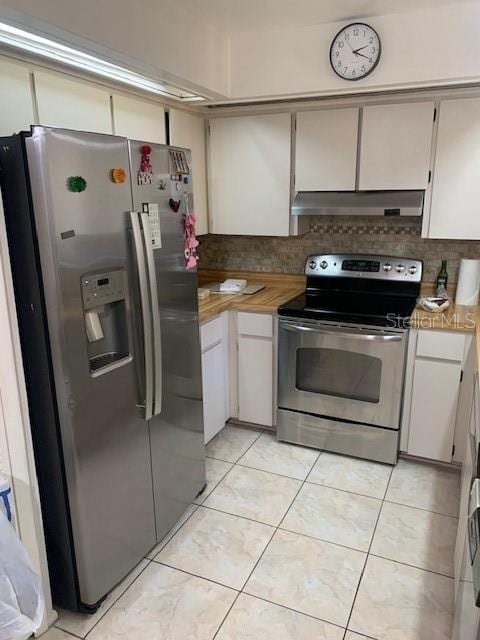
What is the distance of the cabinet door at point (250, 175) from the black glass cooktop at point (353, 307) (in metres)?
0.51

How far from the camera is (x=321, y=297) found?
3.19m

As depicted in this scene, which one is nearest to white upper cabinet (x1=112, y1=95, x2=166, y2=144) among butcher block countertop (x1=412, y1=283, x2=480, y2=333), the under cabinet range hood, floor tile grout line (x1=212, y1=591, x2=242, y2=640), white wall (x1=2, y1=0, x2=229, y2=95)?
white wall (x1=2, y1=0, x2=229, y2=95)

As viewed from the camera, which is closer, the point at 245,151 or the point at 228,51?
Result: the point at 228,51

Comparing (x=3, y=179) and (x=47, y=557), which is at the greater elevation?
(x=3, y=179)

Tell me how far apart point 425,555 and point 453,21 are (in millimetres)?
2475

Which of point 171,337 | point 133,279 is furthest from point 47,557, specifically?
point 133,279

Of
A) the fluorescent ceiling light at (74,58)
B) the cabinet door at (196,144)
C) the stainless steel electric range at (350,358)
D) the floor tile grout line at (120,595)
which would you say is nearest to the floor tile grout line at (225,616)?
the floor tile grout line at (120,595)

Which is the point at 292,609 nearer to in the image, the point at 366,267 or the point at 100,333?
the point at 100,333

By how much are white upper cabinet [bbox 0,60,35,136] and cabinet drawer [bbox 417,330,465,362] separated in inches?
84.6

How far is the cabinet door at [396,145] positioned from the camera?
2.66 metres

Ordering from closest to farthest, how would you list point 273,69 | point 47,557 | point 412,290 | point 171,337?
1. point 47,557
2. point 171,337
3. point 273,69
4. point 412,290

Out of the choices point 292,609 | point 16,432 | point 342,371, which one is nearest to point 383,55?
point 342,371

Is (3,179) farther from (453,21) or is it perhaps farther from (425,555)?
(425,555)

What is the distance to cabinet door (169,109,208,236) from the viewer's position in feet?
9.34
